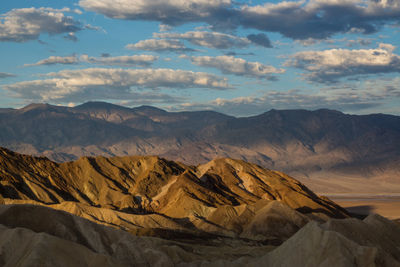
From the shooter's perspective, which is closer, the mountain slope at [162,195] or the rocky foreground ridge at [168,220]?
the rocky foreground ridge at [168,220]

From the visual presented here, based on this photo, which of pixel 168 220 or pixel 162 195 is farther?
Result: pixel 162 195

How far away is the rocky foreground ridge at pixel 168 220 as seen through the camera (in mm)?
63656

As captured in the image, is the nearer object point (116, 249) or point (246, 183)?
point (116, 249)

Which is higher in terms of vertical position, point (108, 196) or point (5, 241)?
point (5, 241)

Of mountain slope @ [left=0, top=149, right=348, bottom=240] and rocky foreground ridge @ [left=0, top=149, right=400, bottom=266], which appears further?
mountain slope @ [left=0, top=149, right=348, bottom=240]

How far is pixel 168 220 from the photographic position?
138625 mm

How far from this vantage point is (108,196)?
171625 millimetres

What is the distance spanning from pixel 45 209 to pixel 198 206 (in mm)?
72599

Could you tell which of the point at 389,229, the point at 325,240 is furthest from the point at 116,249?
the point at 389,229

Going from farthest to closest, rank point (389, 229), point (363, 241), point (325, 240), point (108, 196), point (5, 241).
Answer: point (108, 196) < point (389, 229) < point (363, 241) < point (325, 240) < point (5, 241)

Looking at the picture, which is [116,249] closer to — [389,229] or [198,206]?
[389,229]

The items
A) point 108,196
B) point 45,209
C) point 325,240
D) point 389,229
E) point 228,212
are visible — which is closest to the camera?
point 325,240

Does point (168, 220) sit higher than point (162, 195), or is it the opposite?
point (162, 195)

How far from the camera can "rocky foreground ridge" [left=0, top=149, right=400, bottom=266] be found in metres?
63.7
